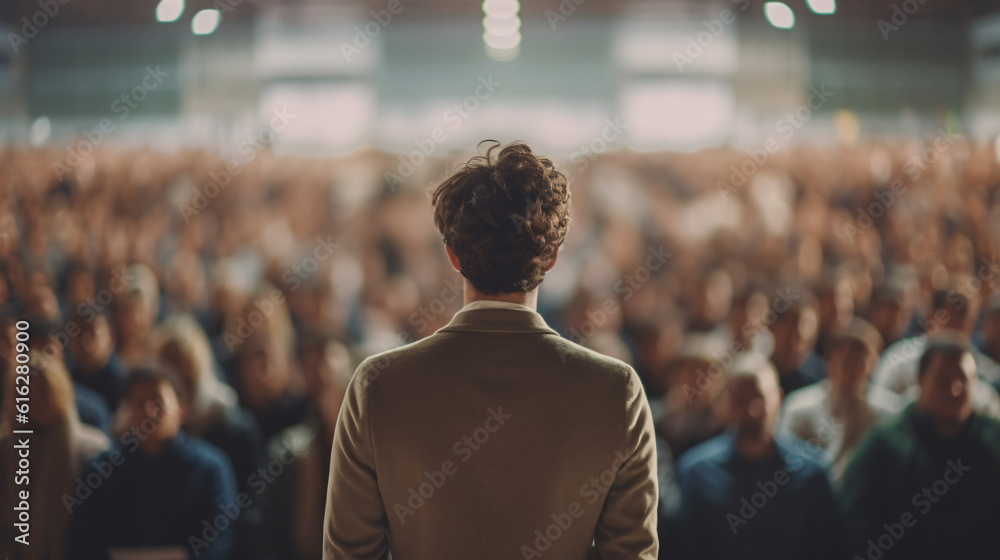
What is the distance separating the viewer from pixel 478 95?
6.50 meters

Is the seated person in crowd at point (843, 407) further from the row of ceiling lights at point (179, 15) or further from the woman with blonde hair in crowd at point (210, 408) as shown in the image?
the row of ceiling lights at point (179, 15)

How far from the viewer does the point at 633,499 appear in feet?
2.94

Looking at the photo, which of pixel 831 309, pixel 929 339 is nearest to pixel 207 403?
pixel 831 309

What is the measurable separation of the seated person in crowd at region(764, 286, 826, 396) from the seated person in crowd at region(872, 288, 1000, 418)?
0.94 feet

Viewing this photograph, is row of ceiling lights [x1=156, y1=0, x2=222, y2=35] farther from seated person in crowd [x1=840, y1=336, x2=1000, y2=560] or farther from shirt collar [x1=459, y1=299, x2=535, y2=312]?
seated person in crowd [x1=840, y1=336, x2=1000, y2=560]

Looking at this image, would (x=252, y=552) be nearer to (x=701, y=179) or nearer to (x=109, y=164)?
(x=109, y=164)

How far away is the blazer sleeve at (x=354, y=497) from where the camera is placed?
2.93 ft

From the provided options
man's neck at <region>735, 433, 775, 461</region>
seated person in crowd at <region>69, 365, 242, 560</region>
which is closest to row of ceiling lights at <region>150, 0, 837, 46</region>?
seated person in crowd at <region>69, 365, 242, 560</region>

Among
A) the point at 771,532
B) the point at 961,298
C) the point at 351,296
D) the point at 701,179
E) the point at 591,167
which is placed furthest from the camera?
the point at 591,167

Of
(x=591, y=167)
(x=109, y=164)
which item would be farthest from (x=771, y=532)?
(x=109, y=164)

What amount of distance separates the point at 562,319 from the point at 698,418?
1.11 m

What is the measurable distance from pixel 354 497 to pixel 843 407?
233 centimetres

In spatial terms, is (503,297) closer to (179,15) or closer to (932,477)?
(932,477)

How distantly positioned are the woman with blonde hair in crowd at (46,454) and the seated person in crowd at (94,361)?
0.40m
